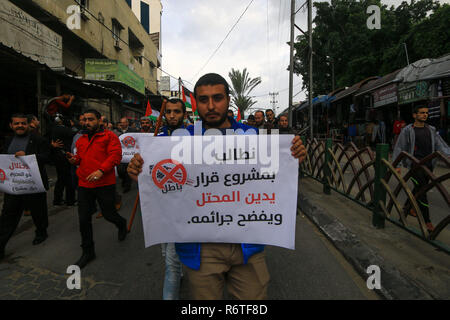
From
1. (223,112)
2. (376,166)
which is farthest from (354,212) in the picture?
(223,112)

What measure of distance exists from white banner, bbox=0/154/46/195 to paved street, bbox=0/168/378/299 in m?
0.85

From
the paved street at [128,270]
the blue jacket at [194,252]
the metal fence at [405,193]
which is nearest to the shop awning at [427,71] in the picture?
the metal fence at [405,193]

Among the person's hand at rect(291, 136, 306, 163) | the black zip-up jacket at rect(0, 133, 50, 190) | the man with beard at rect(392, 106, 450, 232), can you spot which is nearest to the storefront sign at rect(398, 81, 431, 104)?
the man with beard at rect(392, 106, 450, 232)

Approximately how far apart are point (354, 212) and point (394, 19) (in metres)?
24.9

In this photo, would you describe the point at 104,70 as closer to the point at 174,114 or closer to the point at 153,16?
the point at 174,114

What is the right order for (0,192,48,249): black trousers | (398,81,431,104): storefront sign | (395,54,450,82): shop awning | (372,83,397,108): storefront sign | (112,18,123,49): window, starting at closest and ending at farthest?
(0,192,48,249): black trousers, (395,54,450,82): shop awning, (398,81,431,104): storefront sign, (372,83,397,108): storefront sign, (112,18,123,49): window

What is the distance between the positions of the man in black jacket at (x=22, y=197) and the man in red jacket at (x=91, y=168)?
0.83m

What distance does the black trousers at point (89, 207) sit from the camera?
2.96m

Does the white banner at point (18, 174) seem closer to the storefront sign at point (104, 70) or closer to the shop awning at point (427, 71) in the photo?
the storefront sign at point (104, 70)

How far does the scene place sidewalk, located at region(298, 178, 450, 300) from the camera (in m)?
2.23

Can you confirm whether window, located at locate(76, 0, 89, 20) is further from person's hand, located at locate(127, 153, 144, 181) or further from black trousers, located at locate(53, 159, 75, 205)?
person's hand, located at locate(127, 153, 144, 181)

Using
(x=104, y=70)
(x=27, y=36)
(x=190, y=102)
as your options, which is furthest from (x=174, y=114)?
(x=104, y=70)
